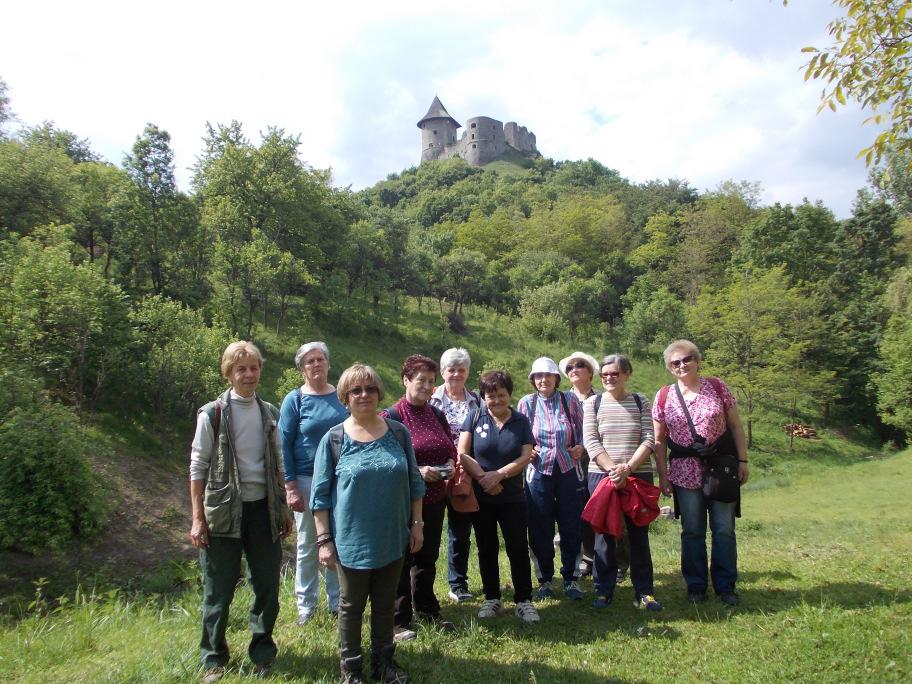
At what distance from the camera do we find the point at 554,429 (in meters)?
4.46

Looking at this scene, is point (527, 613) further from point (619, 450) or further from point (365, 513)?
point (365, 513)

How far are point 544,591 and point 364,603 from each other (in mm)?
1930

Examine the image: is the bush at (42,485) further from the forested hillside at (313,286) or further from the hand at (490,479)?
the hand at (490,479)

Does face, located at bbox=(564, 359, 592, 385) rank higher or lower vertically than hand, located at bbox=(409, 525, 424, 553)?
higher

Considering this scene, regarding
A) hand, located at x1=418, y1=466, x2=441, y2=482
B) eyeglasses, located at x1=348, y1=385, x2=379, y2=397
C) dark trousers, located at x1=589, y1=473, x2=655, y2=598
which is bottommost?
dark trousers, located at x1=589, y1=473, x2=655, y2=598

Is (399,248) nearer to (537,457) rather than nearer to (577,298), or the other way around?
(577,298)

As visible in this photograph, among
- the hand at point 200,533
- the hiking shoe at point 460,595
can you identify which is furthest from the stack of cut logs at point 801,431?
the hand at point 200,533

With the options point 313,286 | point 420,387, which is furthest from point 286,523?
point 313,286

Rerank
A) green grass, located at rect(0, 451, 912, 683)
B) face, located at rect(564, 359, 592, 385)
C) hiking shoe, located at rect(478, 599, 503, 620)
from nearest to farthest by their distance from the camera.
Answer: green grass, located at rect(0, 451, 912, 683)
hiking shoe, located at rect(478, 599, 503, 620)
face, located at rect(564, 359, 592, 385)

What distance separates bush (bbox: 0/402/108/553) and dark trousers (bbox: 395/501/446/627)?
8.04 metres

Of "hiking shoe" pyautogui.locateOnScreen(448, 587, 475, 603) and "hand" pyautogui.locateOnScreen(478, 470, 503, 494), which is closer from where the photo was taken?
"hand" pyautogui.locateOnScreen(478, 470, 503, 494)

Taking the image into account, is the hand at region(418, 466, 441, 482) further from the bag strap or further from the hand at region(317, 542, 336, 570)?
the bag strap

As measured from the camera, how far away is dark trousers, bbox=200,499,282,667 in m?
3.15

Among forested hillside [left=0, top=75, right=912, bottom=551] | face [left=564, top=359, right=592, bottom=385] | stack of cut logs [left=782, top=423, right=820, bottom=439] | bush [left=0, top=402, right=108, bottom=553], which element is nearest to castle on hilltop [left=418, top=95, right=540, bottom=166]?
forested hillside [left=0, top=75, right=912, bottom=551]
